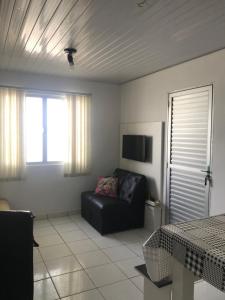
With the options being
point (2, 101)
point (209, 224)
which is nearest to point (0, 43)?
point (2, 101)

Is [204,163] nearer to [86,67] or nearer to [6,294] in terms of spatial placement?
[86,67]

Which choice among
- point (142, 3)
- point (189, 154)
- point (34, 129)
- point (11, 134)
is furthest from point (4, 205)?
point (142, 3)

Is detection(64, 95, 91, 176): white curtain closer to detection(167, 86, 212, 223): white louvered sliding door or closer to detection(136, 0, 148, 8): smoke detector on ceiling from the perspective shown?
detection(167, 86, 212, 223): white louvered sliding door

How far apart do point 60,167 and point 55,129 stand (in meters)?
0.67

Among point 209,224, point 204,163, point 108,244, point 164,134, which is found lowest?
point 108,244

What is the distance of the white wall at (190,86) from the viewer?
2.93m

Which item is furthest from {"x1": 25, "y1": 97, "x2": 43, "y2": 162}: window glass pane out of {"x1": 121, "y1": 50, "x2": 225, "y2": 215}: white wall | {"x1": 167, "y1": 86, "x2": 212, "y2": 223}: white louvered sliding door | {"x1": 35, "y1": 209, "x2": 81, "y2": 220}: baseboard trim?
{"x1": 167, "y1": 86, "x2": 212, "y2": 223}: white louvered sliding door

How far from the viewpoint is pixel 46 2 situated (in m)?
1.88

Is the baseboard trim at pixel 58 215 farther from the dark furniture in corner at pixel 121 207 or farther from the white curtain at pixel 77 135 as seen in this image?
the white curtain at pixel 77 135

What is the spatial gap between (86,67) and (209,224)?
2805 mm

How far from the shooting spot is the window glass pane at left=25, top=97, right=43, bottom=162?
14.3ft

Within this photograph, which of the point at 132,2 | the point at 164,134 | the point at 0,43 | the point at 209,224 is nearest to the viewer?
the point at 209,224

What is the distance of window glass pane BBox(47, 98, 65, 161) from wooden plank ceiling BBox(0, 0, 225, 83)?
0.91 m

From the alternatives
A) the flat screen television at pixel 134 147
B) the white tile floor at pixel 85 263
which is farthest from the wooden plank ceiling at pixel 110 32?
the white tile floor at pixel 85 263
